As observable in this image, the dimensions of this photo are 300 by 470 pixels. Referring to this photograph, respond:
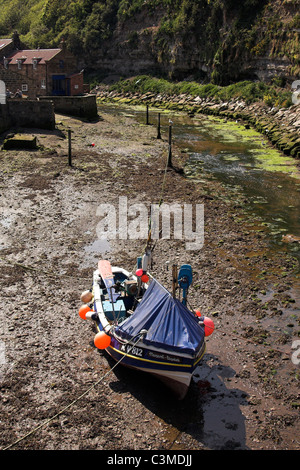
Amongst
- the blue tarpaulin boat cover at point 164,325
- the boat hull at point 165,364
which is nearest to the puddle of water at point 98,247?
the blue tarpaulin boat cover at point 164,325

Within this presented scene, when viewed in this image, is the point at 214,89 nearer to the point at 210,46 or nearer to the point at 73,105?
the point at 210,46

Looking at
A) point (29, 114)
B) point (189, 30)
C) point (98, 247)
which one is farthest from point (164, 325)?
point (189, 30)

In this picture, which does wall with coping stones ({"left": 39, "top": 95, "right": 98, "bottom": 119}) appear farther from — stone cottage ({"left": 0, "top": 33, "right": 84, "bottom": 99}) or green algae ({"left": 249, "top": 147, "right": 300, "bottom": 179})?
green algae ({"left": 249, "top": 147, "right": 300, "bottom": 179})

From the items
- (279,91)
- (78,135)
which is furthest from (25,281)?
(279,91)

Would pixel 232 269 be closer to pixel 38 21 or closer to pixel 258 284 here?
pixel 258 284

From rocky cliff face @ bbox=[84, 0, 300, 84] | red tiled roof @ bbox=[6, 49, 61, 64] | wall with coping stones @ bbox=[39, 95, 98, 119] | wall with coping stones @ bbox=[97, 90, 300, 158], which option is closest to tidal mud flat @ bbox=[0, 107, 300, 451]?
wall with coping stones @ bbox=[97, 90, 300, 158]

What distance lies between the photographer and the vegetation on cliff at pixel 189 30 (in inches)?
2052

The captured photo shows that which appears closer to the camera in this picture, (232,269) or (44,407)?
(44,407)

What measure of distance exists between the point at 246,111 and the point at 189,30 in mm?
22848

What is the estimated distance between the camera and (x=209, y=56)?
205 feet

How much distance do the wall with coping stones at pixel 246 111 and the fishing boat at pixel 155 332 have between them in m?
25.2

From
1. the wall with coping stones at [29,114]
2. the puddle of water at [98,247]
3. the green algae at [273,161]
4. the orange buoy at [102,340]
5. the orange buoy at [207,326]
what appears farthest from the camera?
the wall with coping stones at [29,114]

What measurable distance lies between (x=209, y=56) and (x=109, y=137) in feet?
103

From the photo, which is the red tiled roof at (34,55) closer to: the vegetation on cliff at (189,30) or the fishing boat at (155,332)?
the vegetation on cliff at (189,30)
